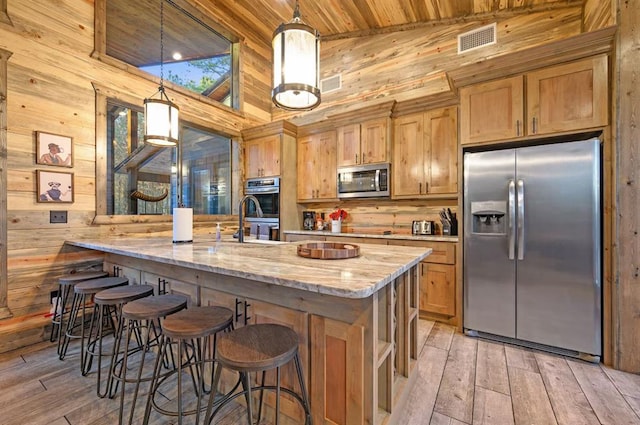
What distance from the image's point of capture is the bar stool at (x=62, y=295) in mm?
2402

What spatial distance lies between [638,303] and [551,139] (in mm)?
1424

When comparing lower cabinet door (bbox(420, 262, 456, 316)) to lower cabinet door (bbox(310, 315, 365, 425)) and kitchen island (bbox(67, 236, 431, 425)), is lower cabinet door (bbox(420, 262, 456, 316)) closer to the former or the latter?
kitchen island (bbox(67, 236, 431, 425))

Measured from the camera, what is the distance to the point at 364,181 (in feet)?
12.7

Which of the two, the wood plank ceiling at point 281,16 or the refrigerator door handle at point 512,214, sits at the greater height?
the wood plank ceiling at point 281,16

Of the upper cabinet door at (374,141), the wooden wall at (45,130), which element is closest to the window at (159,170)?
the wooden wall at (45,130)

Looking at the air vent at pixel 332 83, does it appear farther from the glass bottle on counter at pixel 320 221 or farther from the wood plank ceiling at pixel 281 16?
the glass bottle on counter at pixel 320 221

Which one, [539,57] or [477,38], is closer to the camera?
[539,57]

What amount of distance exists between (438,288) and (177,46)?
15.3 feet

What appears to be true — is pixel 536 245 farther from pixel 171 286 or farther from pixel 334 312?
pixel 171 286

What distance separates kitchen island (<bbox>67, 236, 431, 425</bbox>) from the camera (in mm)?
1215

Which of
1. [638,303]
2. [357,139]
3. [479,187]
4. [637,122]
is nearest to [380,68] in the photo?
[357,139]

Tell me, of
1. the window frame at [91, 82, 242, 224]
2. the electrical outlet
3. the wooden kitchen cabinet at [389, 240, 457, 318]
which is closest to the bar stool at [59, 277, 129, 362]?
the electrical outlet

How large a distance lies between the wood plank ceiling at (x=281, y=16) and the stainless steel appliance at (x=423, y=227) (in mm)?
2604

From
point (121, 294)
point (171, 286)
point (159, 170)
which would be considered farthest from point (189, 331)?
point (159, 170)
